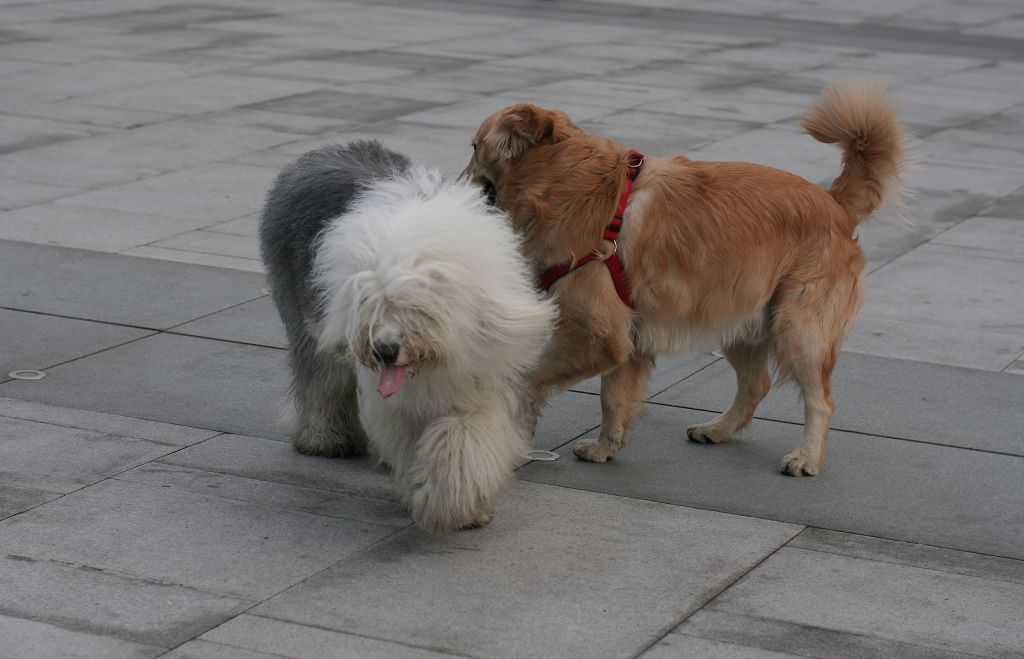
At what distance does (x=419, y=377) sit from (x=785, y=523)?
5.30 ft

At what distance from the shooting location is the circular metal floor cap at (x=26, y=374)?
6824 mm

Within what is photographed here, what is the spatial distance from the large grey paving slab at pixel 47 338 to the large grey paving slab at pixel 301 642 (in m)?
2.96

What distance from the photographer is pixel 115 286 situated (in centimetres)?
830

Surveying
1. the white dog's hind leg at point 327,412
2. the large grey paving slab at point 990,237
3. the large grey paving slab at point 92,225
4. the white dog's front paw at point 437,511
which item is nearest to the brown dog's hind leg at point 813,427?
the white dog's front paw at point 437,511

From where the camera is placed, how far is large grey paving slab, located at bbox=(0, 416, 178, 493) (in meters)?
5.64

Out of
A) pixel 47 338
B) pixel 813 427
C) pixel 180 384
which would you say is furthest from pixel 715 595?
pixel 47 338

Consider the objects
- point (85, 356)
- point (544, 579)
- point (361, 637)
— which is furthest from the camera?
point (85, 356)

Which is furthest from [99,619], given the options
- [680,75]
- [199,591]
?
[680,75]

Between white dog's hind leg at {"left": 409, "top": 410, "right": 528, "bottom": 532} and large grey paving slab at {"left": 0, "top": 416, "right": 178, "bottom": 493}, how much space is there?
1.41 metres

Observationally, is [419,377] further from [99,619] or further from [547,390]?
[99,619]

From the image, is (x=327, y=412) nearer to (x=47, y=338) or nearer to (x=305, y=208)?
(x=305, y=208)

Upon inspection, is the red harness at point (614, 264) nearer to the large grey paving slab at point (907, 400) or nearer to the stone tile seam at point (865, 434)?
the stone tile seam at point (865, 434)

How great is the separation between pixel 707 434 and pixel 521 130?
173cm

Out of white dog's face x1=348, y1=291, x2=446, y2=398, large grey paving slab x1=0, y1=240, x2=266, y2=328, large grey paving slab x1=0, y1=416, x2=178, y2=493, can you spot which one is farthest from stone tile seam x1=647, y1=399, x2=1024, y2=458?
large grey paving slab x1=0, y1=240, x2=266, y2=328
